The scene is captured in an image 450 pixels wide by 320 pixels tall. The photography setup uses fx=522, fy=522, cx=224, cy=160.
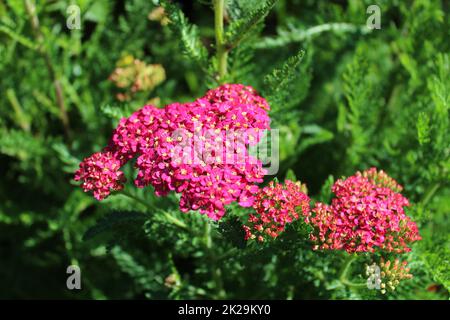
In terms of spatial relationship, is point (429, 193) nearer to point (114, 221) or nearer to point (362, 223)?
point (362, 223)

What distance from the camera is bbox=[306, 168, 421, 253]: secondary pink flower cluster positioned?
5.96ft

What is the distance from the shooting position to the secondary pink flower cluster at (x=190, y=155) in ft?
5.76

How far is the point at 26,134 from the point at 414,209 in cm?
215

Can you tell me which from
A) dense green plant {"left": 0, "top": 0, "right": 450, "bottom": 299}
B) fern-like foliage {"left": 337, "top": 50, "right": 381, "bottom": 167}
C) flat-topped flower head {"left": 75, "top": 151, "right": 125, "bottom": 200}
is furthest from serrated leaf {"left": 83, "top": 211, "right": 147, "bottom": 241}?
fern-like foliage {"left": 337, "top": 50, "right": 381, "bottom": 167}

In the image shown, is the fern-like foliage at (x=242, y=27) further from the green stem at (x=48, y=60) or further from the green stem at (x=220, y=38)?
the green stem at (x=48, y=60)

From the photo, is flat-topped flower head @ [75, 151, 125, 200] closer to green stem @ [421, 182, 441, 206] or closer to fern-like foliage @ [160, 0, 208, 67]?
fern-like foliage @ [160, 0, 208, 67]

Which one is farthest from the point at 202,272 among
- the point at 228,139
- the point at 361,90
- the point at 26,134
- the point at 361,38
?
the point at 361,38

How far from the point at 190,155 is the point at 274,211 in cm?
35

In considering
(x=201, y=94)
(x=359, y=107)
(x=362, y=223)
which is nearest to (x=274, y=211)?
(x=362, y=223)

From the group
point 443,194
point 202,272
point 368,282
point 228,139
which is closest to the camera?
point 228,139

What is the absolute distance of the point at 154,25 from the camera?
3.88m

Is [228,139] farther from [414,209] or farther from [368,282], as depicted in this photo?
[414,209]

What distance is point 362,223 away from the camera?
6.00ft

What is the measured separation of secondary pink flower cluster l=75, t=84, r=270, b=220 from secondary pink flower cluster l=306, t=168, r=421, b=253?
0.29 metres
